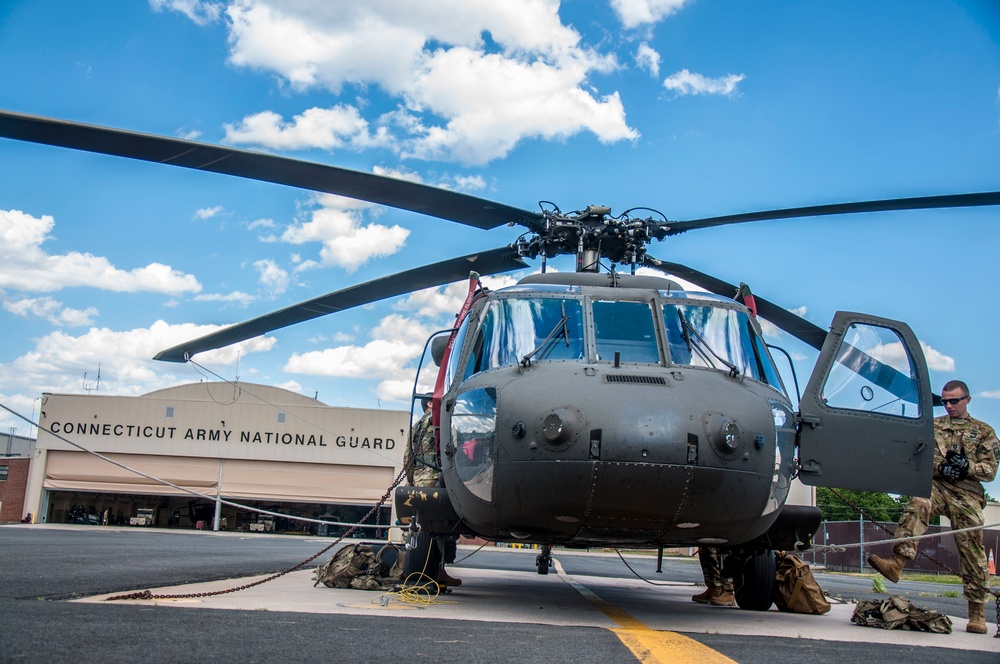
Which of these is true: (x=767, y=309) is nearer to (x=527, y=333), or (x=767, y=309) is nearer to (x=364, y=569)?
(x=527, y=333)

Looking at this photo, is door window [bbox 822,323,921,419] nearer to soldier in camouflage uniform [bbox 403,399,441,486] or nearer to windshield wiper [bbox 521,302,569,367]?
windshield wiper [bbox 521,302,569,367]

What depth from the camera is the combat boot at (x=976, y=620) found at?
19.5ft

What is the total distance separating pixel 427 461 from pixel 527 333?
1.83 m

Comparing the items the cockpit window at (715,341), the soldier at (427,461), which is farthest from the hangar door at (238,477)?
the cockpit window at (715,341)

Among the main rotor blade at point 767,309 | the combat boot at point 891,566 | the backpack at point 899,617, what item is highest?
the main rotor blade at point 767,309

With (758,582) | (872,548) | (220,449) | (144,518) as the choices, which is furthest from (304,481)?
(758,582)

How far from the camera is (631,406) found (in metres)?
5.03

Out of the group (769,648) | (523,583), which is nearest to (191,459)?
(523,583)

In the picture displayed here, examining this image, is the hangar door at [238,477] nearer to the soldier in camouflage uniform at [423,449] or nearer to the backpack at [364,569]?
the soldier in camouflage uniform at [423,449]

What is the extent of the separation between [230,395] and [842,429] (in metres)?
38.5

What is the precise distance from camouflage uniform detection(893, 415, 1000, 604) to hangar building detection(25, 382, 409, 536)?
116ft

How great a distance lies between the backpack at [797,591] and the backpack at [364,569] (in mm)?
3325

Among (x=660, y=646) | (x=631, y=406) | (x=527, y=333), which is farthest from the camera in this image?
(x=527, y=333)

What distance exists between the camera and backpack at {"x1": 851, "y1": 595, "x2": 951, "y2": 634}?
579 cm
